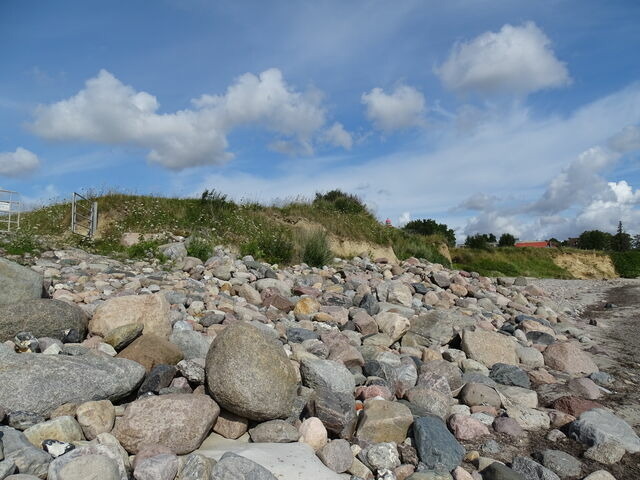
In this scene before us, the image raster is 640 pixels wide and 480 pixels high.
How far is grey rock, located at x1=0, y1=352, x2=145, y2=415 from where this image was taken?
10.1 feet

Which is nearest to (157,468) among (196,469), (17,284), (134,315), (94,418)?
(196,469)

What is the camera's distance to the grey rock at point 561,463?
3.62 meters

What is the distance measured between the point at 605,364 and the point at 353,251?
9.41 m

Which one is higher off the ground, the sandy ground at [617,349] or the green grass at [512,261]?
the green grass at [512,261]

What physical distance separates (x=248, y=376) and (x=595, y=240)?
174 feet

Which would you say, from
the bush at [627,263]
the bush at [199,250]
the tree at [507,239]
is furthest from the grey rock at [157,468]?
the tree at [507,239]

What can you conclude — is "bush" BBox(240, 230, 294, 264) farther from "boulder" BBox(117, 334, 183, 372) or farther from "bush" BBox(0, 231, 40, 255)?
"boulder" BBox(117, 334, 183, 372)

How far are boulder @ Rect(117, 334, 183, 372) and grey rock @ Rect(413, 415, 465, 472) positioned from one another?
2222mm

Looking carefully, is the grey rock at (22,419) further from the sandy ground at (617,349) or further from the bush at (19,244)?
the bush at (19,244)

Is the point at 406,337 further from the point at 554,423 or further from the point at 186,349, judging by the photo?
the point at 186,349

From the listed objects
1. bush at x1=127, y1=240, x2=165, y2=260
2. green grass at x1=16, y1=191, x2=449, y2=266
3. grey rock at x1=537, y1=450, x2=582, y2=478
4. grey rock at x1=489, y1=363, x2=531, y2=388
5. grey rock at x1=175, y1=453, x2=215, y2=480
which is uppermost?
green grass at x1=16, y1=191, x2=449, y2=266

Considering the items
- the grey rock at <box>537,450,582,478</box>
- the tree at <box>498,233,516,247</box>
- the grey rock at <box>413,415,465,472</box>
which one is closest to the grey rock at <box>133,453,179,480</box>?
the grey rock at <box>413,415,465,472</box>

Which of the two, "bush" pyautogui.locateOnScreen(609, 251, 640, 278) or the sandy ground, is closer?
the sandy ground

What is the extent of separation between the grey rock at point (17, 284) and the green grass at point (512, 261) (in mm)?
27529
